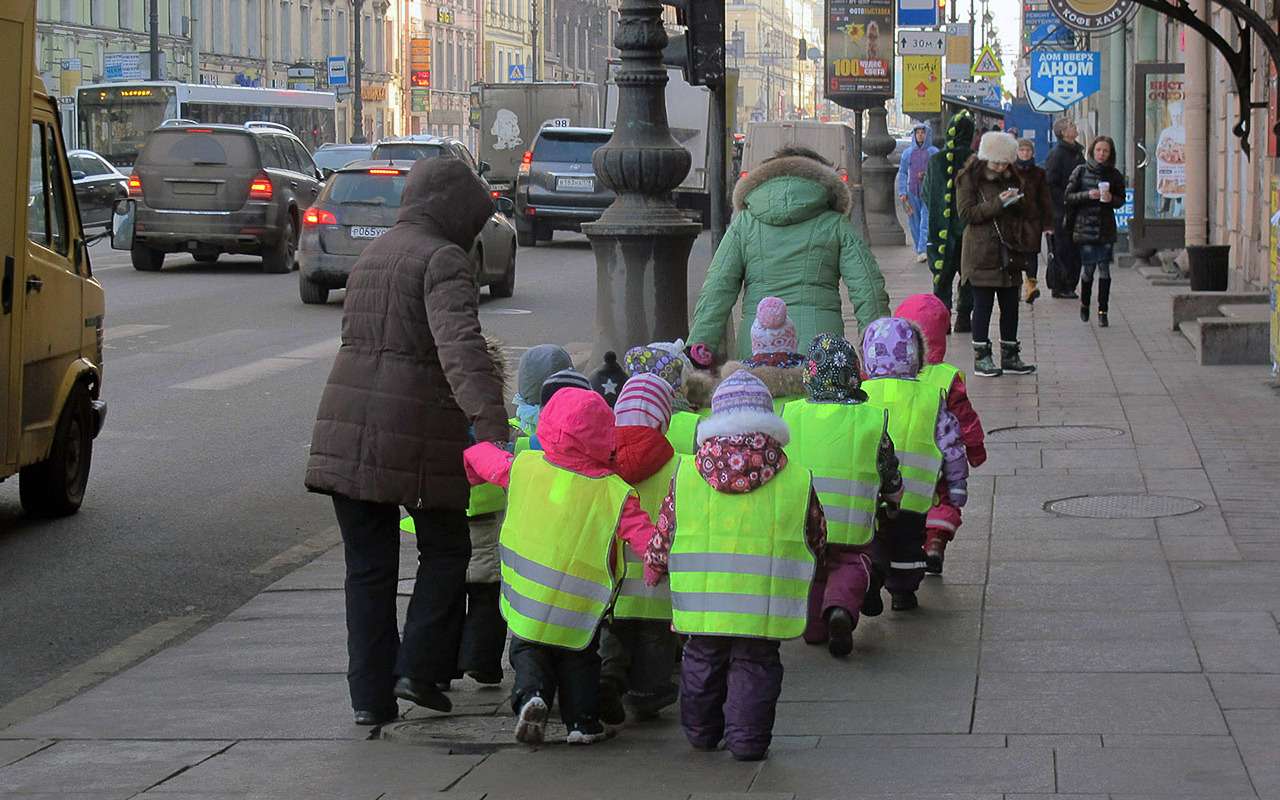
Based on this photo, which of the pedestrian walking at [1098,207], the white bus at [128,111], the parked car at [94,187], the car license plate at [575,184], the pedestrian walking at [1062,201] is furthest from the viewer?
the white bus at [128,111]

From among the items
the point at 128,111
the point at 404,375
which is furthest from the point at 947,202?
the point at 128,111

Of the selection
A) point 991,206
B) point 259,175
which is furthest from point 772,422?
point 259,175

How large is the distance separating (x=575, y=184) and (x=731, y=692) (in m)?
27.8

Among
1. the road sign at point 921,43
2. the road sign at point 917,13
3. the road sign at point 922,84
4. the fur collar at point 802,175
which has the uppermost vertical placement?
the road sign at point 917,13

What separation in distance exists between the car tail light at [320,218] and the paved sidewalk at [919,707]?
13.4 metres

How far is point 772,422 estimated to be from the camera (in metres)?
5.88

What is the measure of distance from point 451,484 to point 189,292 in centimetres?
1868

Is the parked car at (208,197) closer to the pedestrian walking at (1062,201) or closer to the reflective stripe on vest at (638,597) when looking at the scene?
the pedestrian walking at (1062,201)

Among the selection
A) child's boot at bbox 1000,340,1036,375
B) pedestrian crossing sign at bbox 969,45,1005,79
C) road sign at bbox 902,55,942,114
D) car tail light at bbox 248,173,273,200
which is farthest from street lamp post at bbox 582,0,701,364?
pedestrian crossing sign at bbox 969,45,1005,79

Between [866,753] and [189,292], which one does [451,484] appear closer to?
[866,753]

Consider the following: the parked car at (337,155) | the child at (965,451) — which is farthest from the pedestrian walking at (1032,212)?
the parked car at (337,155)

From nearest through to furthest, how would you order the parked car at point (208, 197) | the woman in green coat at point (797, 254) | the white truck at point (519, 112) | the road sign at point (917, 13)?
the woman in green coat at point (797, 254)
the parked car at point (208, 197)
the road sign at point (917, 13)
the white truck at point (519, 112)

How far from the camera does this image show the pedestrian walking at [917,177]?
89.8ft

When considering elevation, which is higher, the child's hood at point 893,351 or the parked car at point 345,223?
the parked car at point 345,223
